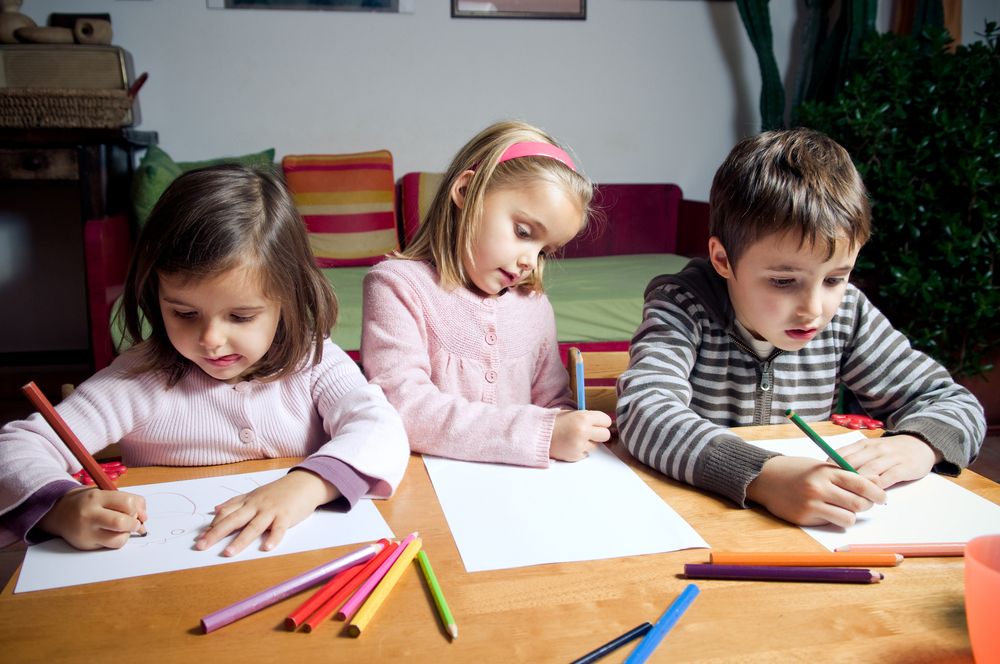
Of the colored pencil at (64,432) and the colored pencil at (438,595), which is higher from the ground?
the colored pencil at (64,432)

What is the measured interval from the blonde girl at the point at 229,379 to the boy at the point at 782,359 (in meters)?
0.33

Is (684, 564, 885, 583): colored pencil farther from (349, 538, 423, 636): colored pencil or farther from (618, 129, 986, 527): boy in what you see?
(349, 538, 423, 636): colored pencil

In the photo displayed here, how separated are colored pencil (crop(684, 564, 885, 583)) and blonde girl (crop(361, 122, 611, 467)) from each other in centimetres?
40

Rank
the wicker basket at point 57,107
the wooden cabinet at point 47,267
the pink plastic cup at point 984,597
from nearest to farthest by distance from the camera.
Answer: the pink plastic cup at point 984,597 < the wicker basket at point 57,107 < the wooden cabinet at point 47,267

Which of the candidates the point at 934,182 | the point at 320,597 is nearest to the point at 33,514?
the point at 320,597

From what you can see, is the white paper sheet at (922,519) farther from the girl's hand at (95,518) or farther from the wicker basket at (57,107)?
the wicker basket at (57,107)

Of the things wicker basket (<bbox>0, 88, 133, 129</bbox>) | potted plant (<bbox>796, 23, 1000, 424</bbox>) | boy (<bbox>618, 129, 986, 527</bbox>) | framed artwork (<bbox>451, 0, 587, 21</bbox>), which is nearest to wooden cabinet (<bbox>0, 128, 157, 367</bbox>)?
wicker basket (<bbox>0, 88, 133, 129</bbox>)

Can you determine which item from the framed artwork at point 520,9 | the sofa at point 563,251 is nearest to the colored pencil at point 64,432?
the sofa at point 563,251

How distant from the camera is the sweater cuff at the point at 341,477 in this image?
2.09 ft

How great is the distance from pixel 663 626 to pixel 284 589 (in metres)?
0.26

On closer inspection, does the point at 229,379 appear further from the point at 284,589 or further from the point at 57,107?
the point at 57,107

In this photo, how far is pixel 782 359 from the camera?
3.21 ft

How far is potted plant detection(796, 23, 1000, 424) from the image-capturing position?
2.07 m

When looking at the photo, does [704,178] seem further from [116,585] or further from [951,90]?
[116,585]
